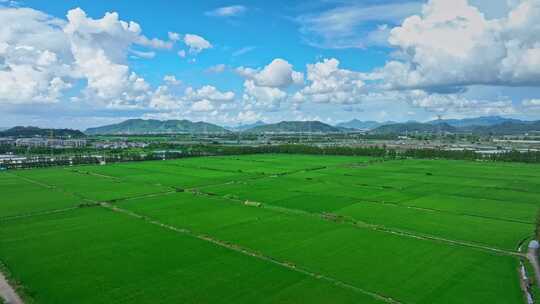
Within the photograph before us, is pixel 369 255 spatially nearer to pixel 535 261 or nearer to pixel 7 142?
pixel 535 261

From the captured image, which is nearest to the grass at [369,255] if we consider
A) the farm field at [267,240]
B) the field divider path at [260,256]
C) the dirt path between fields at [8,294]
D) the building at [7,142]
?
the farm field at [267,240]

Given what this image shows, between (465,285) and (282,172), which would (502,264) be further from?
(282,172)

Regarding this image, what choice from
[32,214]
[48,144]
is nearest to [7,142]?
[48,144]

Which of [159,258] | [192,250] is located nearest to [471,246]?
[192,250]

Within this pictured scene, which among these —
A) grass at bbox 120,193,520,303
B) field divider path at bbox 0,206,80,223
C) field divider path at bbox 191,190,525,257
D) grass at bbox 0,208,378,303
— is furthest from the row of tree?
field divider path at bbox 191,190,525,257

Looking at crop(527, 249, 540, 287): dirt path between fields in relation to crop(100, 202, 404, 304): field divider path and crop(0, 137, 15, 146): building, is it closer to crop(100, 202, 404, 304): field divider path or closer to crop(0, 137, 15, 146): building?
crop(100, 202, 404, 304): field divider path

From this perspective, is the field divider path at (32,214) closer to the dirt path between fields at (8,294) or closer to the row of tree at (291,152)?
the dirt path between fields at (8,294)
